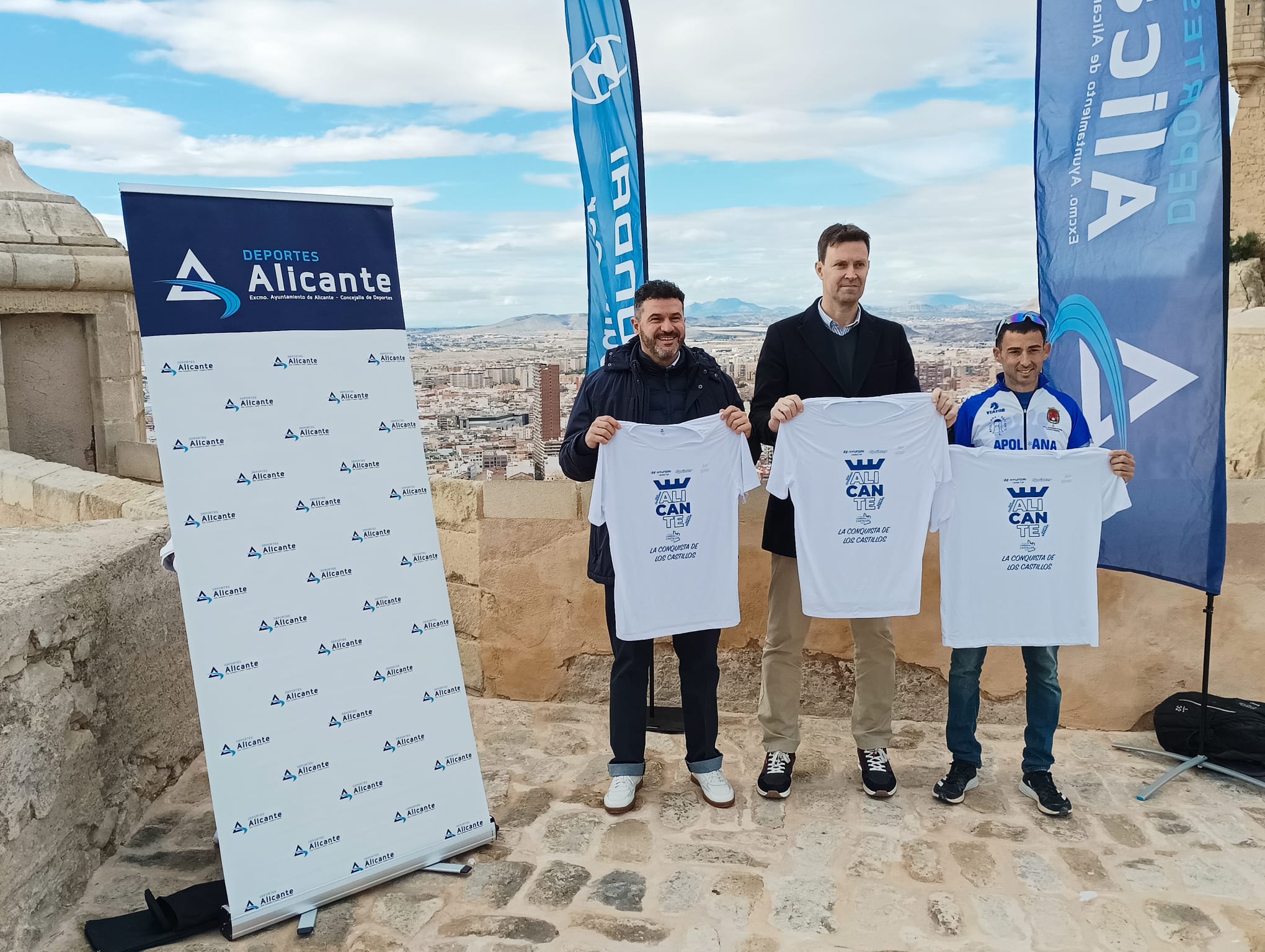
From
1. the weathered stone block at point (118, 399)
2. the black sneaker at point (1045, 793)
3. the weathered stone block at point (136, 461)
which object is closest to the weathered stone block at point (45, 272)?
the weathered stone block at point (118, 399)

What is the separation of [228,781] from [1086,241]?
13.9ft

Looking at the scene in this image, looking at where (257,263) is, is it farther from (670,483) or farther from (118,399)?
(118,399)

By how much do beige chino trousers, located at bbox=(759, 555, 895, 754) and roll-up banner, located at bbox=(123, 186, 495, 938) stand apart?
1.36m

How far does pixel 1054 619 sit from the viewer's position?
12.7 feet

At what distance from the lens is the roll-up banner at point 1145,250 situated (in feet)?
13.2

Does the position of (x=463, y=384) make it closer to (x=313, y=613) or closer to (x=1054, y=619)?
(x=313, y=613)

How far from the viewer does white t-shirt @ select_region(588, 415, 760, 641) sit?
150 inches

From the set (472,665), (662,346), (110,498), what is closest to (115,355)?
(110,498)

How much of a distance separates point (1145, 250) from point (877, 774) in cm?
265

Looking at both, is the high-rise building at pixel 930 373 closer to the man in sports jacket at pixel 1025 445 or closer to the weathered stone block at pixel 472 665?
the man in sports jacket at pixel 1025 445

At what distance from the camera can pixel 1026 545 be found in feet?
12.7

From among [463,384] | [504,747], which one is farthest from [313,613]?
[463,384]

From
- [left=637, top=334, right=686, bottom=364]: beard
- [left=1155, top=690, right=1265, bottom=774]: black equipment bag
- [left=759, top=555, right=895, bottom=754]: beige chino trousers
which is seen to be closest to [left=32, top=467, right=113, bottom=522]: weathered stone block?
[left=637, top=334, right=686, bottom=364]: beard

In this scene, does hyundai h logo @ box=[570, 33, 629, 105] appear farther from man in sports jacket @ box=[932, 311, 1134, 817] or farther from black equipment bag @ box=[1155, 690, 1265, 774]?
black equipment bag @ box=[1155, 690, 1265, 774]
